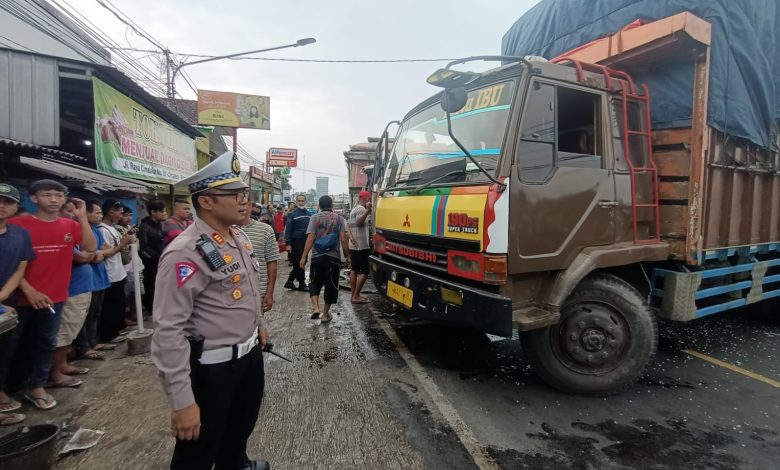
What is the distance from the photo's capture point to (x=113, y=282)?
4141 mm

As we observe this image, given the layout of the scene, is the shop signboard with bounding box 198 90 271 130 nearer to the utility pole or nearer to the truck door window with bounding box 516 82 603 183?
the utility pole

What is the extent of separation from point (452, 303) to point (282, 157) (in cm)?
3191

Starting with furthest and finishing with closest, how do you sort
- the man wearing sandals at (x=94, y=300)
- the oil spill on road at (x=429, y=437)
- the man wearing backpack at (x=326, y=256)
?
the man wearing backpack at (x=326, y=256) → the man wearing sandals at (x=94, y=300) → the oil spill on road at (x=429, y=437)

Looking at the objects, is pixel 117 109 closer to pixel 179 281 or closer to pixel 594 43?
pixel 179 281

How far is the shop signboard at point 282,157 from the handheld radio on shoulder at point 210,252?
1246 inches

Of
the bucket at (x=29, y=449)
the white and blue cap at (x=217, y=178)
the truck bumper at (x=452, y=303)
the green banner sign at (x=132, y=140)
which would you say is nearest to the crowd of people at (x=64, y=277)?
the bucket at (x=29, y=449)

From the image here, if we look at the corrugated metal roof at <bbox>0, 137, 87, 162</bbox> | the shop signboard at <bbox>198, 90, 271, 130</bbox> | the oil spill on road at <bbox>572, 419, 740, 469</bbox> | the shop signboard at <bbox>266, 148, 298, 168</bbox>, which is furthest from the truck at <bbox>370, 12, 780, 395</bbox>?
the shop signboard at <bbox>266, 148, 298, 168</bbox>

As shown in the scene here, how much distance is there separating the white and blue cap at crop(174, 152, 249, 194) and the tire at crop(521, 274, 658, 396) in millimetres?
2478

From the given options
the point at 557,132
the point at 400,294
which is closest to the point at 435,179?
the point at 557,132

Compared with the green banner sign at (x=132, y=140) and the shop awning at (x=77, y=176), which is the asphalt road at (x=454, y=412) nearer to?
the shop awning at (x=77, y=176)

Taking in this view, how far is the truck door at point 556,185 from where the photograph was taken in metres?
2.78

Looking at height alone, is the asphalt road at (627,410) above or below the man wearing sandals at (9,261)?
below

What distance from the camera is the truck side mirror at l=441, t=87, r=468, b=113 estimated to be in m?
2.72

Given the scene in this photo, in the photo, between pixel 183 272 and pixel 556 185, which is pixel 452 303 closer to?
pixel 556 185
